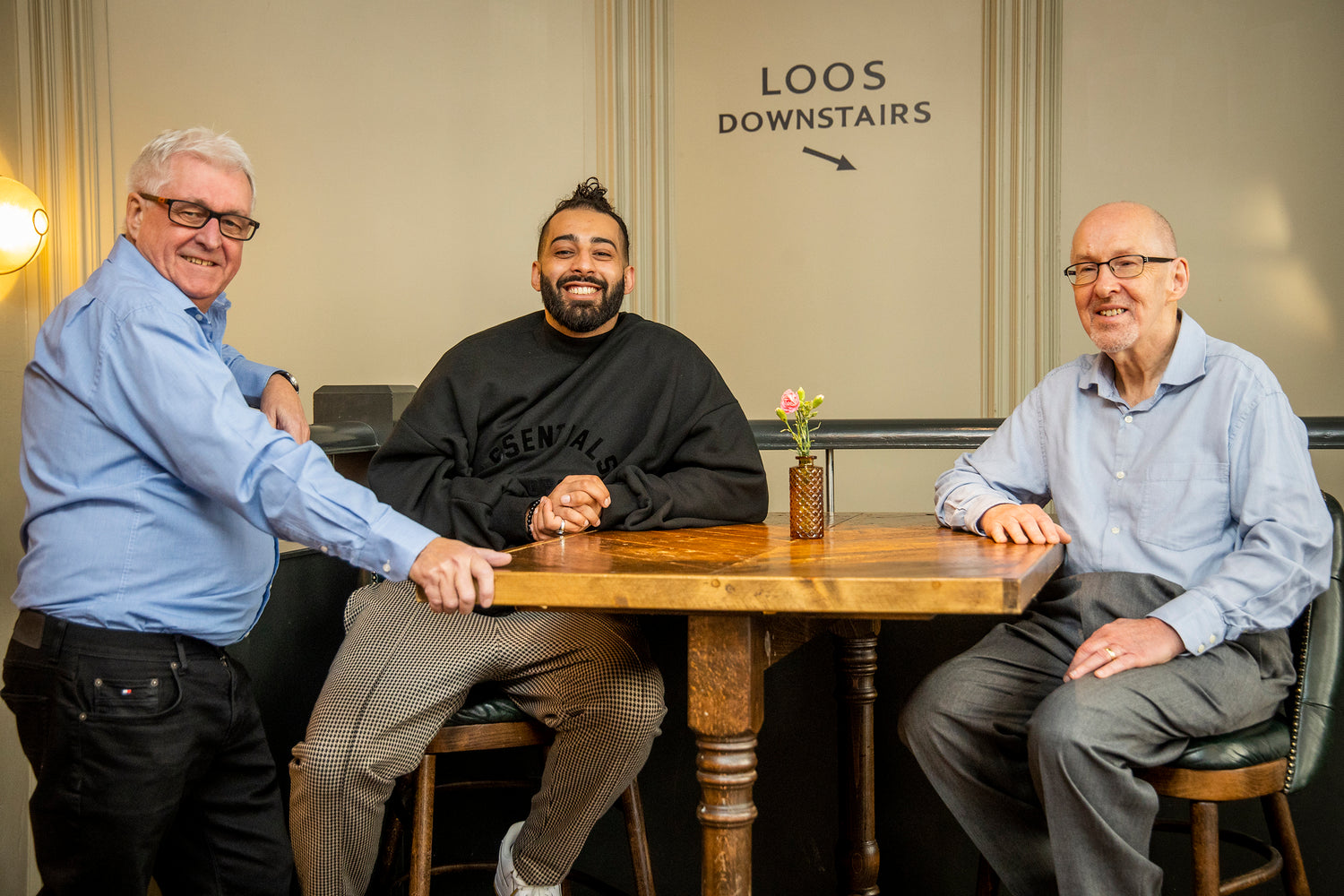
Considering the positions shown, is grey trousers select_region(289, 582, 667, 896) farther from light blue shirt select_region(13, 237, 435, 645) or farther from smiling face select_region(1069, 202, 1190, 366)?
smiling face select_region(1069, 202, 1190, 366)

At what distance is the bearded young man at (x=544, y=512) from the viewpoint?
192 centimetres

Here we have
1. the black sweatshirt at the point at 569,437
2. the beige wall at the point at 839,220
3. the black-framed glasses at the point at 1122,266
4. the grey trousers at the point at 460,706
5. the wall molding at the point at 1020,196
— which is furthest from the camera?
the beige wall at the point at 839,220

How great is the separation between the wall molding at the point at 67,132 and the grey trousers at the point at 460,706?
7.65 ft

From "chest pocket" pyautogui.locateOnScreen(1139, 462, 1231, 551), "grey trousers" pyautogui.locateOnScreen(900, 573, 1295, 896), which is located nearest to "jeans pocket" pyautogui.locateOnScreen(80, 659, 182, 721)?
"grey trousers" pyautogui.locateOnScreen(900, 573, 1295, 896)

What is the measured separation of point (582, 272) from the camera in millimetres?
2564

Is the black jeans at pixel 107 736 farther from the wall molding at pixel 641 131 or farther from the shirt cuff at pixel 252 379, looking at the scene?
the wall molding at pixel 641 131

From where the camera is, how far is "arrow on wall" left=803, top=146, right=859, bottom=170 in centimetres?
464

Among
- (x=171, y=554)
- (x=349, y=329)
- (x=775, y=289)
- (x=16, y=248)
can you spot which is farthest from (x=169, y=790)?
(x=775, y=289)

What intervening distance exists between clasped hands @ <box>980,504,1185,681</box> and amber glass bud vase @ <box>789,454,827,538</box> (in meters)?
0.30

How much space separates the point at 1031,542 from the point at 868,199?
303cm

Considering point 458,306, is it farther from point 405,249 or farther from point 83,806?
point 83,806

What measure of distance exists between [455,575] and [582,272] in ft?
3.87

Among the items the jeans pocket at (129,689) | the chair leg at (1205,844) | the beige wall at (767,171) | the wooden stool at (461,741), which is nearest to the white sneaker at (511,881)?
the wooden stool at (461,741)

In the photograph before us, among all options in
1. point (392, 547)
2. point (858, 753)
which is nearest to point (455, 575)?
point (392, 547)
